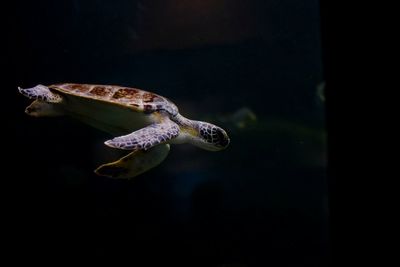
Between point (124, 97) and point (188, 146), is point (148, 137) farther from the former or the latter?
point (188, 146)

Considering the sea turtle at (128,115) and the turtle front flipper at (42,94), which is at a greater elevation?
the turtle front flipper at (42,94)

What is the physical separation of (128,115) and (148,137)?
0.34 metres

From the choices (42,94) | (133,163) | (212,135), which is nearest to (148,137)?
(133,163)

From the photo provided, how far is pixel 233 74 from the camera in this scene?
473 cm

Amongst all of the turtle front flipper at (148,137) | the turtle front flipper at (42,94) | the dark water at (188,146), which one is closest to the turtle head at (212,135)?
the turtle front flipper at (148,137)

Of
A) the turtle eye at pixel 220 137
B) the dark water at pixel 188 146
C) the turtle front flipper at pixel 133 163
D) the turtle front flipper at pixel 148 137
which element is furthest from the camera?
the dark water at pixel 188 146

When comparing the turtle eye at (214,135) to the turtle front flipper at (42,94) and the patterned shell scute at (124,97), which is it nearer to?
the patterned shell scute at (124,97)

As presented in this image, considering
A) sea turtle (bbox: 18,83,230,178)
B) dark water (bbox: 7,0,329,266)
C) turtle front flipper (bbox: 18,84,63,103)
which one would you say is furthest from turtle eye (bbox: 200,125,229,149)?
dark water (bbox: 7,0,329,266)

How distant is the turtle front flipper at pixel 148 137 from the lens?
69.3 inches

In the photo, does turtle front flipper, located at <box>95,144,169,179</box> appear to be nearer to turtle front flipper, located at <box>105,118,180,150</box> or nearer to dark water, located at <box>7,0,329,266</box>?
turtle front flipper, located at <box>105,118,180,150</box>

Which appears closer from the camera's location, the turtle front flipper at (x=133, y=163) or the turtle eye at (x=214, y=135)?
the turtle front flipper at (x=133, y=163)

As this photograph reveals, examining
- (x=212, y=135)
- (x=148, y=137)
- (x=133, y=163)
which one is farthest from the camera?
(x=212, y=135)

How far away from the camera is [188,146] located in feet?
14.2

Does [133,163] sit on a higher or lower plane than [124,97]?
lower
